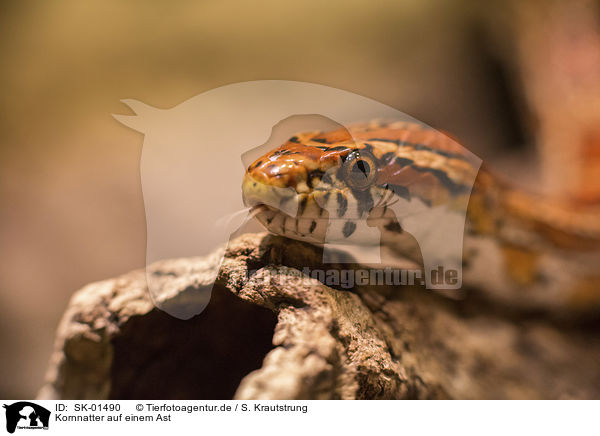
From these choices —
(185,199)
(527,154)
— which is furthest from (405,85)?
(185,199)

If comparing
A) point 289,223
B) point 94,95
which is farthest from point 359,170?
point 94,95

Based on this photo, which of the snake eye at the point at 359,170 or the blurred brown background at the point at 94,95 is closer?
the snake eye at the point at 359,170

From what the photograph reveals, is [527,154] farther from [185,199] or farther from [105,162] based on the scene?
[105,162]
